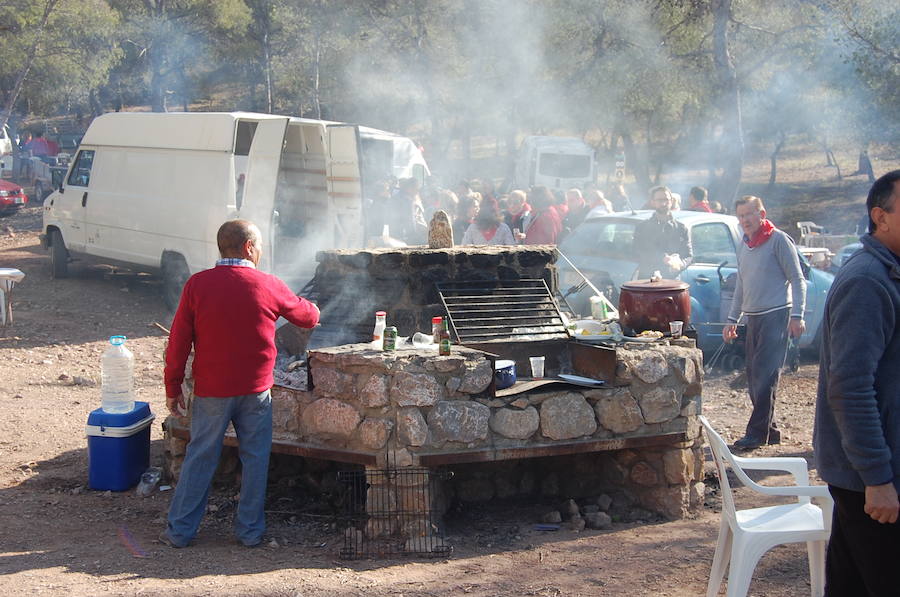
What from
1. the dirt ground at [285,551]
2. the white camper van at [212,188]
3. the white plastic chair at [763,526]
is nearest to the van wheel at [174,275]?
the white camper van at [212,188]

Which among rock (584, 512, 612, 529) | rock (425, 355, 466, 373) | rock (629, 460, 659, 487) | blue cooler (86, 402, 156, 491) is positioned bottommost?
rock (584, 512, 612, 529)

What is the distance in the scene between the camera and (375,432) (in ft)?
17.7

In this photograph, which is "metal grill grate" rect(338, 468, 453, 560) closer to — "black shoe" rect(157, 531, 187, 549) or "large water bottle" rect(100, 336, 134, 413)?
"black shoe" rect(157, 531, 187, 549)

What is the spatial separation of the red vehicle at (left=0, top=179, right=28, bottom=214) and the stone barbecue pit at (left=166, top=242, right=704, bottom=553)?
1828 centimetres

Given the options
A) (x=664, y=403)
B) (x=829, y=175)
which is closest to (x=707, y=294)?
(x=664, y=403)

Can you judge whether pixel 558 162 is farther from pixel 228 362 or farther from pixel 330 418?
pixel 228 362

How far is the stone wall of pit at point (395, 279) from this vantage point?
21.5 ft

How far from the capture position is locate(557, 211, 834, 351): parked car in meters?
9.70

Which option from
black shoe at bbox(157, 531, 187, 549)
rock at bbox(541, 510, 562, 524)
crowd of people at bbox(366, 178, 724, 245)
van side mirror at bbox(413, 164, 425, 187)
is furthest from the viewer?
van side mirror at bbox(413, 164, 425, 187)

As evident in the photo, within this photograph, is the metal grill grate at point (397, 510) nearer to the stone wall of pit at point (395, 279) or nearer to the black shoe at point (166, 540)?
the black shoe at point (166, 540)

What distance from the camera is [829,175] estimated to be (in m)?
32.8

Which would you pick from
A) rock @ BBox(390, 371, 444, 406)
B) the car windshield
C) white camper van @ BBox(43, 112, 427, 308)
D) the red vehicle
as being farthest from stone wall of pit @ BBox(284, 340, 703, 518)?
the red vehicle

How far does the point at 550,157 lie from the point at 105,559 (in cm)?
2216

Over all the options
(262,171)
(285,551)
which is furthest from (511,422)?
(262,171)
